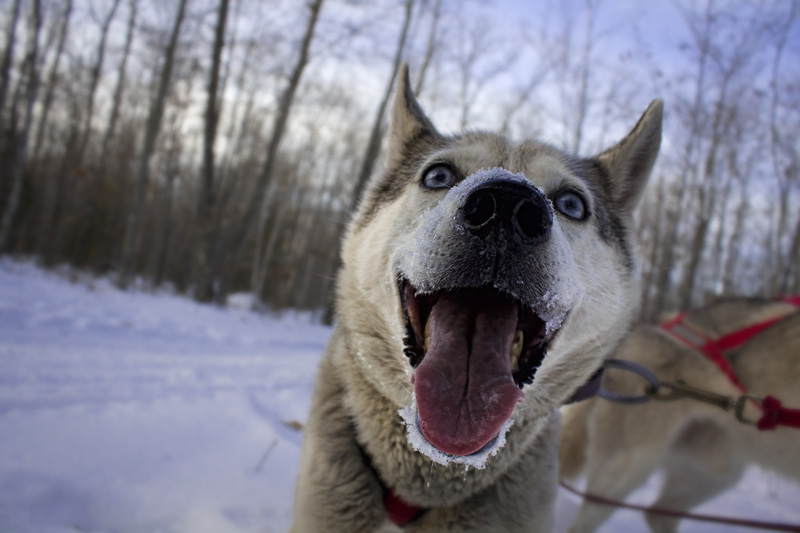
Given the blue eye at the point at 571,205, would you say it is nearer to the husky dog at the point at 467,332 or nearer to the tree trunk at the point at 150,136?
the husky dog at the point at 467,332

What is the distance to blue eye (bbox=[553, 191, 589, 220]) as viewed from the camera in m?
1.77

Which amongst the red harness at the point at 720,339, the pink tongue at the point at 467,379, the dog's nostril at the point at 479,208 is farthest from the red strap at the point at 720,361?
the dog's nostril at the point at 479,208

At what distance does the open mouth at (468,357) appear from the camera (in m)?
1.32

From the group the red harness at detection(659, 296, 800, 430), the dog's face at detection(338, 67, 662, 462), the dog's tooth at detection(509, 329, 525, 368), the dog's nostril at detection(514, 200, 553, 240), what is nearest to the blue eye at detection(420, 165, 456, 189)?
the dog's face at detection(338, 67, 662, 462)

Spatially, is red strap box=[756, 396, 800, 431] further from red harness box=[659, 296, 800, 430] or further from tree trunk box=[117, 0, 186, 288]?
tree trunk box=[117, 0, 186, 288]

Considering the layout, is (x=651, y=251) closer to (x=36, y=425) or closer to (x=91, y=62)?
(x=36, y=425)

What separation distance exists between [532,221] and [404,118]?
51.0 inches

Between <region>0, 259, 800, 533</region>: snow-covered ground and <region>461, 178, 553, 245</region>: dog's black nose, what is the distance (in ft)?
7.10

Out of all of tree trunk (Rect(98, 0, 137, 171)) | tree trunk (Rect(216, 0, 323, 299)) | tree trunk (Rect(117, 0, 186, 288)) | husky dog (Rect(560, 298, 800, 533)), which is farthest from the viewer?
tree trunk (Rect(98, 0, 137, 171))

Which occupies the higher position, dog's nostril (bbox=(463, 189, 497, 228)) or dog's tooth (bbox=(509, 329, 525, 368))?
dog's nostril (bbox=(463, 189, 497, 228))

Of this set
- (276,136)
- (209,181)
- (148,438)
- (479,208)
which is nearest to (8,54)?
(209,181)

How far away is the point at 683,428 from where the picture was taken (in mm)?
3281

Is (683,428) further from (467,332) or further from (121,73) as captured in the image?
(121,73)

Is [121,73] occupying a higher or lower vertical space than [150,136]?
higher
